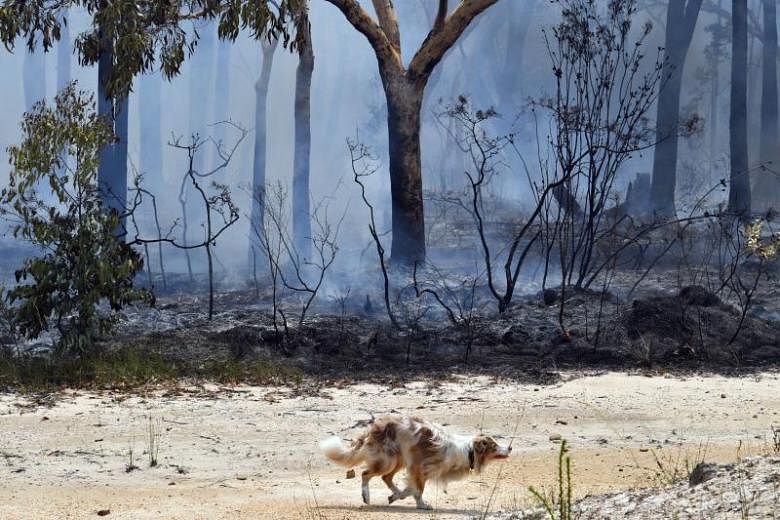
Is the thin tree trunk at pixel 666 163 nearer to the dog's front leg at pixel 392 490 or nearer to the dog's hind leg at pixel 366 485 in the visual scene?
Answer: the dog's front leg at pixel 392 490

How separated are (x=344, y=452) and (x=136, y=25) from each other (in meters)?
8.99

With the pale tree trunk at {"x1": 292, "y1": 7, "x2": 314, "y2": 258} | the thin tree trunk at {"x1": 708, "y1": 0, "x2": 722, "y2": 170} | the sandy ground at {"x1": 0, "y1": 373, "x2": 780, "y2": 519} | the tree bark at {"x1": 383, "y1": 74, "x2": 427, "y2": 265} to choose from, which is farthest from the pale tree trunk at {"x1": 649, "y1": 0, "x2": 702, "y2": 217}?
the sandy ground at {"x1": 0, "y1": 373, "x2": 780, "y2": 519}

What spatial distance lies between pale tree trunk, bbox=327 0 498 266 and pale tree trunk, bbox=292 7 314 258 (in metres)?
6.61

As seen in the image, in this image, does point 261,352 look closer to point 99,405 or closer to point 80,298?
point 80,298

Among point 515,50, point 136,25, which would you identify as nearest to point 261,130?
point 515,50

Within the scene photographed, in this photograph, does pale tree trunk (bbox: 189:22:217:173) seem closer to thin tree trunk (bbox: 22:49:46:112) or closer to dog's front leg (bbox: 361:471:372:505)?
thin tree trunk (bbox: 22:49:46:112)

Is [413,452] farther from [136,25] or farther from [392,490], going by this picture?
[136,25]

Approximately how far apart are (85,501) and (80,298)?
4849 millimetres

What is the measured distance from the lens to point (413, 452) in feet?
22.1

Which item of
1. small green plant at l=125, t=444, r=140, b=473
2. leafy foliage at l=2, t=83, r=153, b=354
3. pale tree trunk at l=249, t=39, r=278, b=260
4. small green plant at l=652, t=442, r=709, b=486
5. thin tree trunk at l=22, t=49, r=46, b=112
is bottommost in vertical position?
small green plant at l=125, t=444, r=140, b=473

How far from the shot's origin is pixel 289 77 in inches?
1635

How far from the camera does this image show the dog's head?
22.4 feet

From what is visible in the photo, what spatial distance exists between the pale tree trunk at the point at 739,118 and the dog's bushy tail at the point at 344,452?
1835 cm

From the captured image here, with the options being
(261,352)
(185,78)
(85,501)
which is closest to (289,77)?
(185,78)
